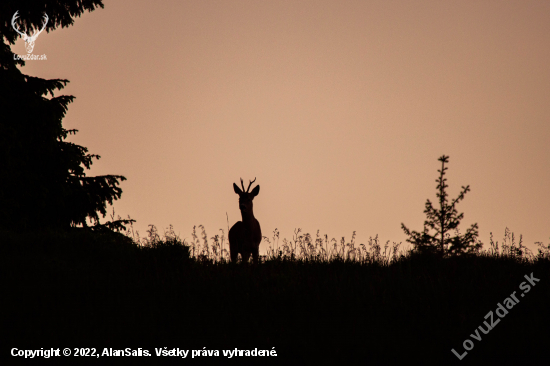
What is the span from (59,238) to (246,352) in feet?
23.0

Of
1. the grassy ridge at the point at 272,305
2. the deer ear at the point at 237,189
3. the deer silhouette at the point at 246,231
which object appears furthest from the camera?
the deer ear at the point at 237,189

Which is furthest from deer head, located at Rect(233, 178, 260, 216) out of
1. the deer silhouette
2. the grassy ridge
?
the grassy ridge

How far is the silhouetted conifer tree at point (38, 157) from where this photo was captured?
12.7 meters

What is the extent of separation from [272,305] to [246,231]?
5546mm

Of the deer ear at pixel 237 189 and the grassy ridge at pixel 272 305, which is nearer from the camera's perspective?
the grassy ridge at pixel 272 305

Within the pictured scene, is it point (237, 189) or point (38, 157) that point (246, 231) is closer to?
point (237, 189)

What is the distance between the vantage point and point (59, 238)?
418 inches

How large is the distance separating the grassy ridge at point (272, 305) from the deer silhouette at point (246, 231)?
200 centimetres

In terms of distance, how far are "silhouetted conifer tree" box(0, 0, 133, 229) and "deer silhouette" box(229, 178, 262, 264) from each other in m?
Result: 3.60

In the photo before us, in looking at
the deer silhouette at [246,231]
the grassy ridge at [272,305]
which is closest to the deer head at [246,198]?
the deer silhouette at [246,231]

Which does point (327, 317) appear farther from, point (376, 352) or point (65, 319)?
point (65, 319)

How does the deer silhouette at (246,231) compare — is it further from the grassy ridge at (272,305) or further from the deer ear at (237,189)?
the grassy ridge at (272,305)

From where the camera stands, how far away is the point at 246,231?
1242 cm

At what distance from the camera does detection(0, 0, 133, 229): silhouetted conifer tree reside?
41.7 feet
